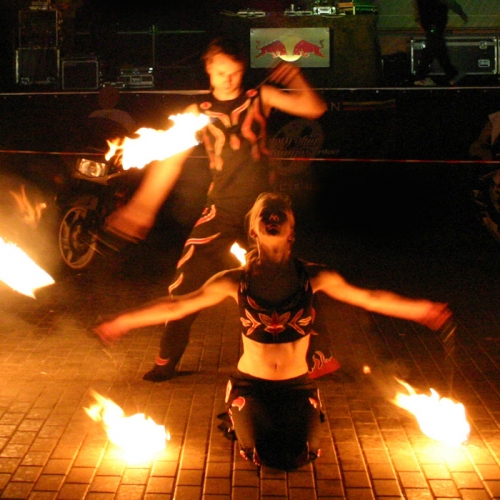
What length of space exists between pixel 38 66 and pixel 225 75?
9.47 metres

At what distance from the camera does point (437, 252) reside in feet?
35.1

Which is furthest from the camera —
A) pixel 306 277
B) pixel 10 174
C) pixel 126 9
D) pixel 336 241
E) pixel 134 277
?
pixel 126 9

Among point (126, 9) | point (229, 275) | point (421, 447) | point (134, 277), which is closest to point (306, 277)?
point (229, 275)

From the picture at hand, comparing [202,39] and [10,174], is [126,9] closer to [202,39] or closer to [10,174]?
[202,39]

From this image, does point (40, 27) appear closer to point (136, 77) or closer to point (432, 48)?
point (136, 77)

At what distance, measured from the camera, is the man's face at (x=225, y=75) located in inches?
204

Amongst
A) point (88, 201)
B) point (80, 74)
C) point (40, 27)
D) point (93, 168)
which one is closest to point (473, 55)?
point (80, 74)

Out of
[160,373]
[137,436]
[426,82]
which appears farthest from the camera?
[426,82]

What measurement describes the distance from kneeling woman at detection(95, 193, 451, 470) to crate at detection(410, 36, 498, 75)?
1056 centimetres

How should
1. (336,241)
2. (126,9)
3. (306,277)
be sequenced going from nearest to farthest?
(306,277)
(336,241)
(126,9)

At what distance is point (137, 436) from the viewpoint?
4742mm

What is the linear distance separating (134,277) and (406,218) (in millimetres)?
4204

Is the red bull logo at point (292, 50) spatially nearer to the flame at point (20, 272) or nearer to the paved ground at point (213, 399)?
the paved ground at point (213, 399)

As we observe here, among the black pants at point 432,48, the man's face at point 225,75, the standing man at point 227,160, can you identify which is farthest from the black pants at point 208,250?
the black pants at point 432,48
